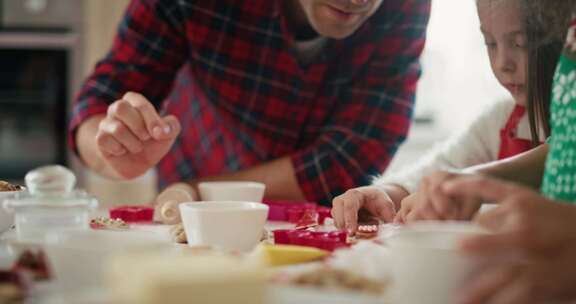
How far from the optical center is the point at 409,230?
28.5 inches

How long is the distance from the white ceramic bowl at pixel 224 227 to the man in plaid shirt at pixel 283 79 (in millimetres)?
772

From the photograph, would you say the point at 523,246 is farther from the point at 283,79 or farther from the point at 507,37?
the point at 283,79

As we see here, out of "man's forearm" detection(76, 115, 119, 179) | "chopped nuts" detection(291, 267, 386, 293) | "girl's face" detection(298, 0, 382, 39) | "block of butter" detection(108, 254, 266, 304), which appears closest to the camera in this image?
"block of butter" detection(108, 254, 266, 304)

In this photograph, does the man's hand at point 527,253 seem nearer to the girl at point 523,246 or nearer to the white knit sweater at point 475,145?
the girl at point 523,246

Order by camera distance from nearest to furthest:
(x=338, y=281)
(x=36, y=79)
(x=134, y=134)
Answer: (x=338, y=281) → (x=134, y=134) → (x=36, y=79)

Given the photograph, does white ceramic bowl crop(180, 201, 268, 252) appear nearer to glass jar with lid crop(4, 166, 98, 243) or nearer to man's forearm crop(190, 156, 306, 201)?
glass jar with lid crop(4, 166, 98, 243)

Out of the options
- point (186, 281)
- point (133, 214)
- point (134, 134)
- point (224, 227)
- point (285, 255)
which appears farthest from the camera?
point (134, 134)

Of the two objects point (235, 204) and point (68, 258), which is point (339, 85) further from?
point (68, 258)

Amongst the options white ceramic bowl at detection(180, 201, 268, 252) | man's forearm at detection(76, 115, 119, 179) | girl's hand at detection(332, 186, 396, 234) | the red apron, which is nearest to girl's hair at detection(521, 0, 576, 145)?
the red apron

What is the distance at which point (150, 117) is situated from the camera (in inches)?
52.5

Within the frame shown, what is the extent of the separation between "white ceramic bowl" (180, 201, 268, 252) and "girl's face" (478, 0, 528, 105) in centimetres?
46

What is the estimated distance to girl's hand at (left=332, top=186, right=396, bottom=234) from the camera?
3.74 ft

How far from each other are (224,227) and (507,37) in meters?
0.52

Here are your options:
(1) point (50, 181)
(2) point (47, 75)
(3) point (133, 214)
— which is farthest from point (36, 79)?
(1) point (50, 181)
